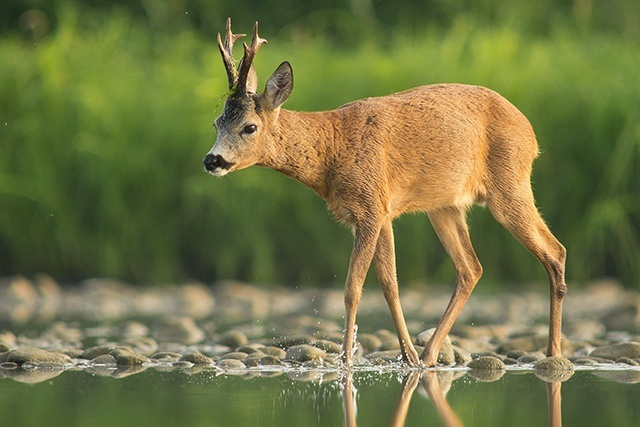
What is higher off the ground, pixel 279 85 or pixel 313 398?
pixel 279 85

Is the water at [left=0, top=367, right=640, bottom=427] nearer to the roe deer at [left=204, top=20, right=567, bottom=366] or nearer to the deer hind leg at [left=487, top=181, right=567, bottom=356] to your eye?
the roe deer at [left=204, top=20, right=567, bottom=366]

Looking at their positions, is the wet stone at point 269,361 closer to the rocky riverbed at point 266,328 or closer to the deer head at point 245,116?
the rocky riverbed at point 266,328

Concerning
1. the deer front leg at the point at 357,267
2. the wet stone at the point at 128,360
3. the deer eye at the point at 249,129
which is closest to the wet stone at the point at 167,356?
the wet stone at the point at 128,360

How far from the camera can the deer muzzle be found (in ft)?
30.0

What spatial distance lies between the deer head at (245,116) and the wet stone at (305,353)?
1.20 metres

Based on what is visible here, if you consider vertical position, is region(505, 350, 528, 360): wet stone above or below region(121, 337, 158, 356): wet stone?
below

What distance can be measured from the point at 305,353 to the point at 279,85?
1642 mm

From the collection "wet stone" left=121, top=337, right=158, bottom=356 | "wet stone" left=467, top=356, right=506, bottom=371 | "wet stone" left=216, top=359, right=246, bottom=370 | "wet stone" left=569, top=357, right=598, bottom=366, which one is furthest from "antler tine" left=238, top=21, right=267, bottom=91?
"wet stone" left=569, top=357, right=598, bottom=366

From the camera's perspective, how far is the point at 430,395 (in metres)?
8.25

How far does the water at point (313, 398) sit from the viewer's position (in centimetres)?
728

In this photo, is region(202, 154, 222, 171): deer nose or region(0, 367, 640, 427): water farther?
region(202, 154, 222, 171): deer nose

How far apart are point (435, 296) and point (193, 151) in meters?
2.71

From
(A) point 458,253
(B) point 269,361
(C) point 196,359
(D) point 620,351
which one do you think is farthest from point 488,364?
(C) point 196,359

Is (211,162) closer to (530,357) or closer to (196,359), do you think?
(196,359)
